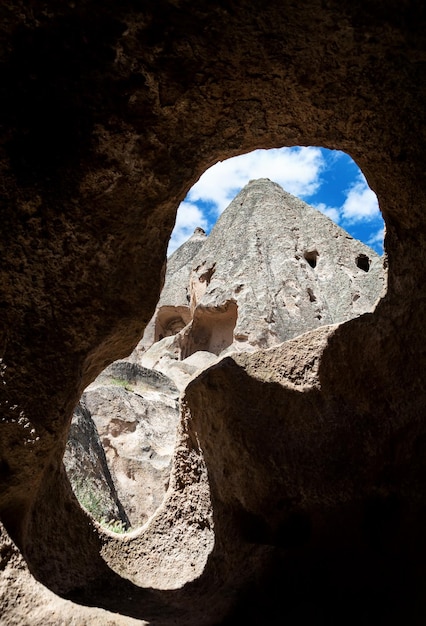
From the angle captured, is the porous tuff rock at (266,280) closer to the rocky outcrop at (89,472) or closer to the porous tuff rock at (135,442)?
the porous tuff rock at (135,442)

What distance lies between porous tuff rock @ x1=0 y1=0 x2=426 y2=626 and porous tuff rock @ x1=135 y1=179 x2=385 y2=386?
907 centimetres

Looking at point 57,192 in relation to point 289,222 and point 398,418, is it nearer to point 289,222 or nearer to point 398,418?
point 398,418

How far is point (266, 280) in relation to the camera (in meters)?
13.7

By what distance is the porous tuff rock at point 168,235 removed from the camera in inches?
89.9

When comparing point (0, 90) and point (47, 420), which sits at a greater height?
point (0, 90)

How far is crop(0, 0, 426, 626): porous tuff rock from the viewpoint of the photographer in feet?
7.49

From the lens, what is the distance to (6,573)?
231 cm

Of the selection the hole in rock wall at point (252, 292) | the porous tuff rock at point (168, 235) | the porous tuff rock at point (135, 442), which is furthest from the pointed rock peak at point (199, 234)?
the porous tuff rock at point (168, 235)

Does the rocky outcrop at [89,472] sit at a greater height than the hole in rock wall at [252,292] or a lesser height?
lesser

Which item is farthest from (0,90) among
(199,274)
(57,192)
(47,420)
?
(199,274)

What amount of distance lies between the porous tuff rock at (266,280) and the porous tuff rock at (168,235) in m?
9.07

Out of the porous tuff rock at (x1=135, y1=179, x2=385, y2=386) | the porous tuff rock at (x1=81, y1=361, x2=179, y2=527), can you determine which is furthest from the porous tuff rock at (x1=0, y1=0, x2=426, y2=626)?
the porous tuff rock at (x1=135, y1=179, x2=385, y2=386)

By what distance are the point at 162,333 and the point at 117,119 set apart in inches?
652

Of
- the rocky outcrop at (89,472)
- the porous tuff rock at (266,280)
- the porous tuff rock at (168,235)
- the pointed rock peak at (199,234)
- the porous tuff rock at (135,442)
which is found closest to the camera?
the porous tuff rock at (168,235)
